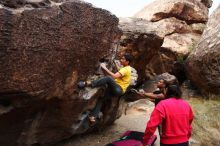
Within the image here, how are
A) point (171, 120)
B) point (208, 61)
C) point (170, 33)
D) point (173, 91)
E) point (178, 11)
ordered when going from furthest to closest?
point (178, 11), point (170, 33), point (208, 61), point (173, 91), point (171, 120)

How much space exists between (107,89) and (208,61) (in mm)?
5809

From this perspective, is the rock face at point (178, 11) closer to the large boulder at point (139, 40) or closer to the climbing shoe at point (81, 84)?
the large boulder at point (139, 40)

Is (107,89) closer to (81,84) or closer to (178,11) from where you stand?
(81,84)

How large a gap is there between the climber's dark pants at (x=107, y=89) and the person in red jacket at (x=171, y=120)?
8.13ft

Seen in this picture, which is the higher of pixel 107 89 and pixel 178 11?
pixel 178 11

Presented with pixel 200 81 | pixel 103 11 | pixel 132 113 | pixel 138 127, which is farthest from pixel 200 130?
pixel 103 11

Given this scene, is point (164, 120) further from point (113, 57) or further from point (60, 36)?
point (113, 57)

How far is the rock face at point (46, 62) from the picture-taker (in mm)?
6016

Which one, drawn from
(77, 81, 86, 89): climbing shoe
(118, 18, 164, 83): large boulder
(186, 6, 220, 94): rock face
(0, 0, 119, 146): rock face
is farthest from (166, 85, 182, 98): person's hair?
(186, 6, 220, 94): rock face

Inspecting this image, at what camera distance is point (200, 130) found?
10773mm

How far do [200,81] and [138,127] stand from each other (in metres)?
4.18

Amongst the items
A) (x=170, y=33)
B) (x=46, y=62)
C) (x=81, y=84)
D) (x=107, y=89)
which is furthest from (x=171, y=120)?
(x=170, y=33)

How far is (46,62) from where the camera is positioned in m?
6.57

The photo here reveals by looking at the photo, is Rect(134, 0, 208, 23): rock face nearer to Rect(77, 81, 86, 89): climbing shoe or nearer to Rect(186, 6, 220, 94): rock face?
Rect(186, 6, 220, 94): rock face
